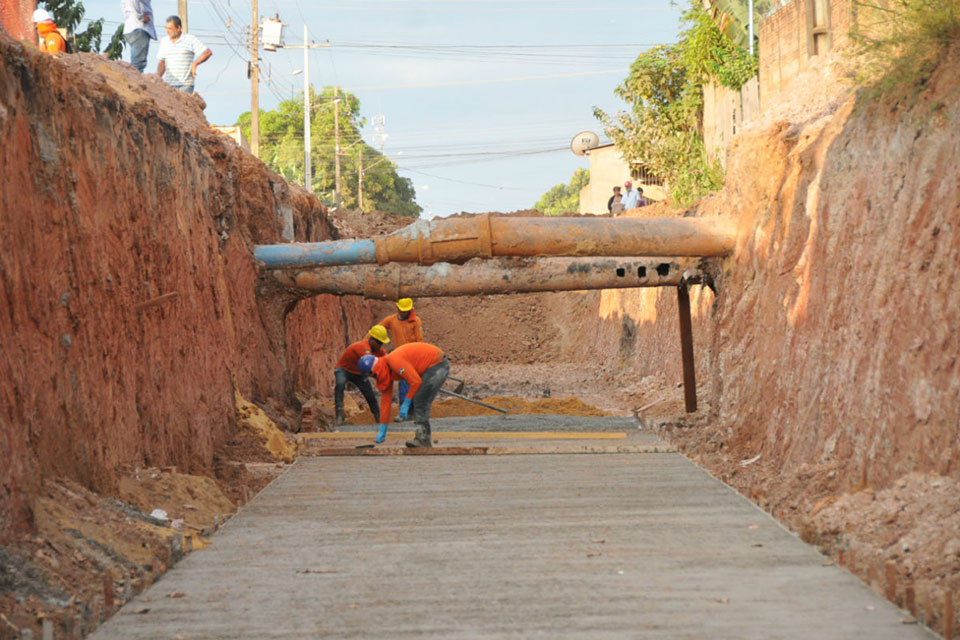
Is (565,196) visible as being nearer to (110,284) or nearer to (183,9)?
(183,9)

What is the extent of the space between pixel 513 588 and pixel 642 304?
849 inches

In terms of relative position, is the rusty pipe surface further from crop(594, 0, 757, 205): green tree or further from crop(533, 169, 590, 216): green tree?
crop(533, 169, 590, 216): green tree

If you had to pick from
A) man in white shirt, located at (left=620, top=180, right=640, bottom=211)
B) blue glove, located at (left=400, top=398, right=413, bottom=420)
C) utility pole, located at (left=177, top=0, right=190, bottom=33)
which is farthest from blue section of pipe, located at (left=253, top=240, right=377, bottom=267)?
man in white shirt, located at (left=620, top=180, right=640, bottom=211)

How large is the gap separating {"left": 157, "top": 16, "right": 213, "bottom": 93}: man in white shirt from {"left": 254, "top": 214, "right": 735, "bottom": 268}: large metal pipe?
14.2 feet

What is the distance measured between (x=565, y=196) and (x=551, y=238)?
399ft

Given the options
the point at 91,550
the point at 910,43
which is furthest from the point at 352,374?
the point at 91,550

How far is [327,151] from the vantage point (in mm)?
70188

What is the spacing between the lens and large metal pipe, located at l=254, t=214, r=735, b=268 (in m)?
15.8

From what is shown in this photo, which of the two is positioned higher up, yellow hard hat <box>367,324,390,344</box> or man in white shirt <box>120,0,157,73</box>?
man in white shirt <box>120,0,157,73</box>

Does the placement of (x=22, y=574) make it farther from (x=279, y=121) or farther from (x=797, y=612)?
(x=279, y=121)

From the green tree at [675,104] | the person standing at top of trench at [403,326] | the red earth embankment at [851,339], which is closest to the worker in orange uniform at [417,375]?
the red earth embankment at [851,339]

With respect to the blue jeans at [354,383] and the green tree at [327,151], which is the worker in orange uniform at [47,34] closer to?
the blue jeans at [354,383]

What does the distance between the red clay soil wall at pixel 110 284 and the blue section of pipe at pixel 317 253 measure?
317 millimetres

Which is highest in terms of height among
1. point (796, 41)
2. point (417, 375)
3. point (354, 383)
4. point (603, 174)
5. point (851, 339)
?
point (603, 174)
